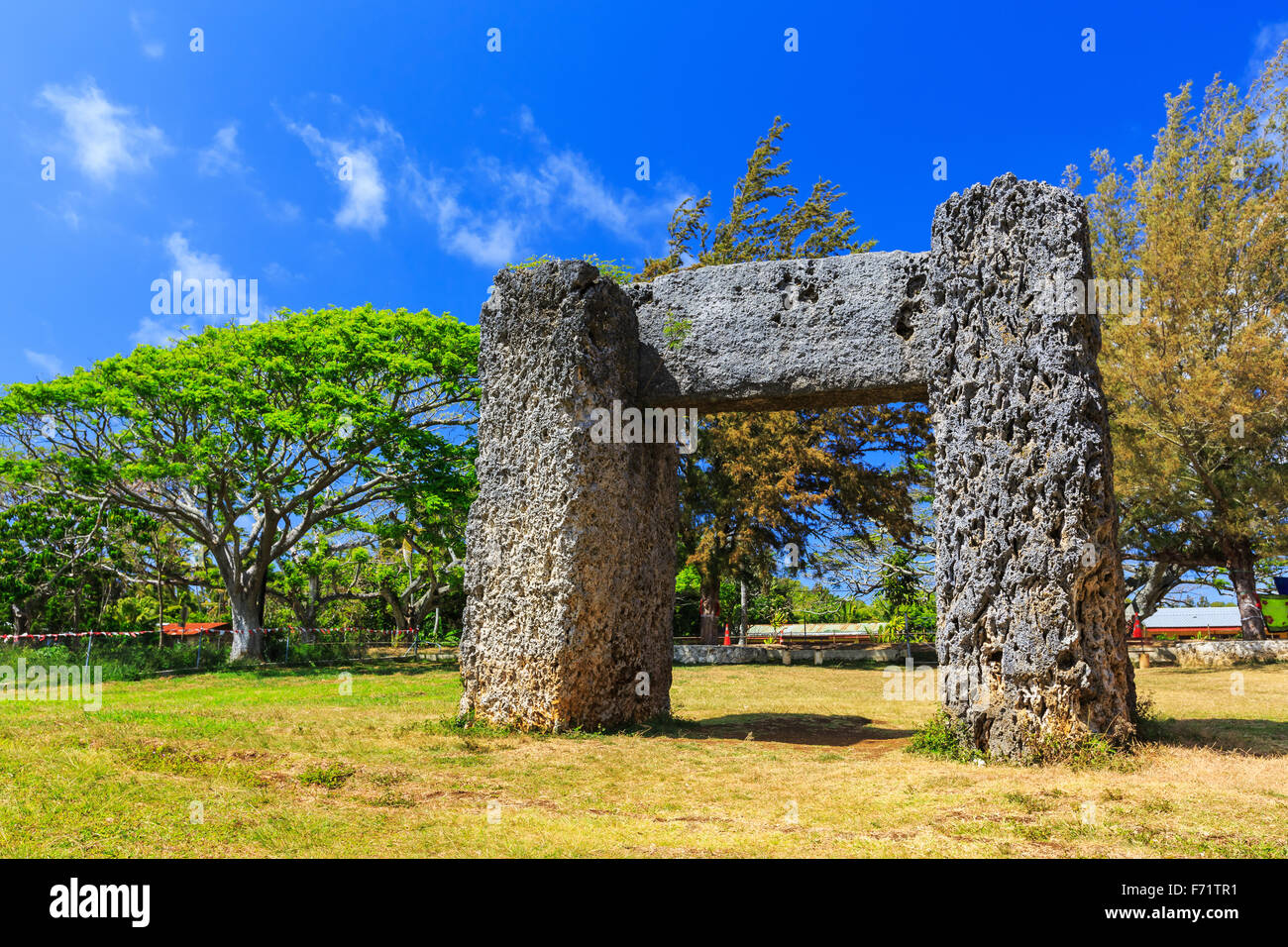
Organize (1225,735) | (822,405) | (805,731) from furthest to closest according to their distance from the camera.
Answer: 1. (805,731)
2. (822,405)
3. (1225,735)

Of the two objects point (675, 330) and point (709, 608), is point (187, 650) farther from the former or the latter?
point (675, 330)

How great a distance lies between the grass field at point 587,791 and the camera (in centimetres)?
392

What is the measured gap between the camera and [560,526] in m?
7.76

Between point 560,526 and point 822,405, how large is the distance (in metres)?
2.82

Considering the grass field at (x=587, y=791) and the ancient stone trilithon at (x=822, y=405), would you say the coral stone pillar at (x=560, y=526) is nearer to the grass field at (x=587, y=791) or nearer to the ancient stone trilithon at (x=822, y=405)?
the ancient stone trilithon at (x=822, y=405)

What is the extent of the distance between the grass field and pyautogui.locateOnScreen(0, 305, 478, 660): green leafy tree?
37.1 ft

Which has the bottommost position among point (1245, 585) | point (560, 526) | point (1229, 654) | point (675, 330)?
point (1229, 654)

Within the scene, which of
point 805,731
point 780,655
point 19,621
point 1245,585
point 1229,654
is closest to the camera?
point 805,731

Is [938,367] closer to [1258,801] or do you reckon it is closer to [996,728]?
[996,728]

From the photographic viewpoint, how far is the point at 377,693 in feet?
41.2

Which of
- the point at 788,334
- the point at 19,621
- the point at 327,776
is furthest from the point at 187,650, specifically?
the point at 788,334
